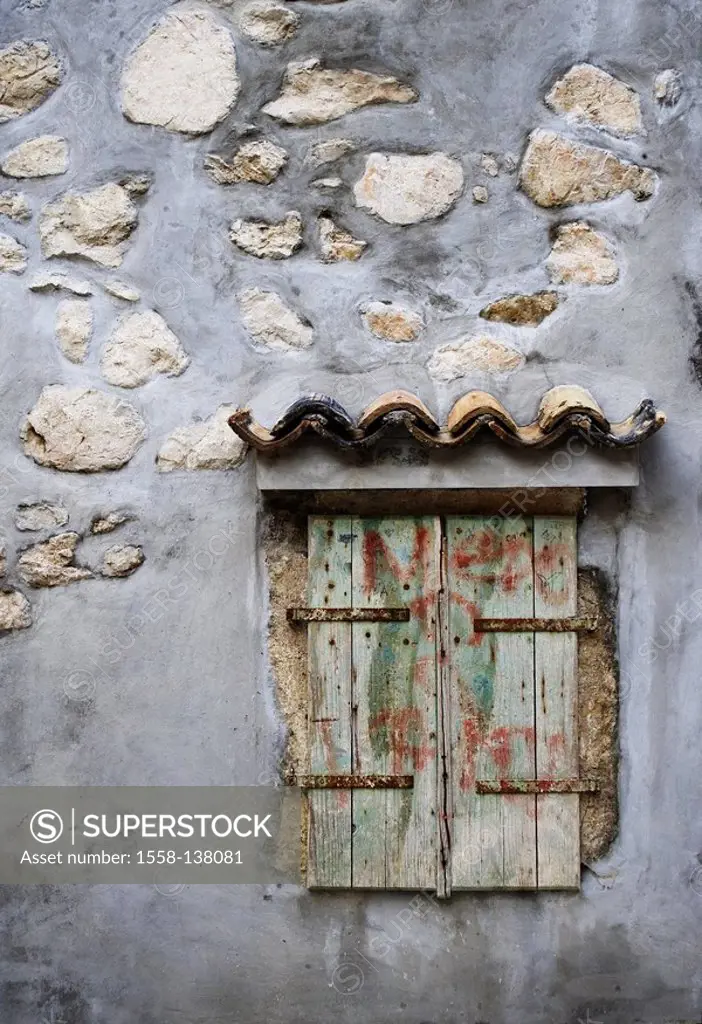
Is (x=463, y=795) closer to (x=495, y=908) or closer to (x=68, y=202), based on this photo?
(x=495, y=908)

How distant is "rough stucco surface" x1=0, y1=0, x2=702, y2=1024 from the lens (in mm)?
3029

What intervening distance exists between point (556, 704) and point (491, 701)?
0.21 metres

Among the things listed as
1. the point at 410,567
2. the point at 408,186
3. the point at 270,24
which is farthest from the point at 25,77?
the point at 410,567

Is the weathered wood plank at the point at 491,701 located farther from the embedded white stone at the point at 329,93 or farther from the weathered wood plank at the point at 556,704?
the embedded white stone at the point at 329,93

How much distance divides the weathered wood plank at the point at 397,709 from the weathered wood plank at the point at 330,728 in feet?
0.10

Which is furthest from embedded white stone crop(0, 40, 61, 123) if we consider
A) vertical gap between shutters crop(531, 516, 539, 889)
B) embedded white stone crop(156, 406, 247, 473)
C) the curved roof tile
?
vertical gap between shutters crop(531, 516, 539, 889)

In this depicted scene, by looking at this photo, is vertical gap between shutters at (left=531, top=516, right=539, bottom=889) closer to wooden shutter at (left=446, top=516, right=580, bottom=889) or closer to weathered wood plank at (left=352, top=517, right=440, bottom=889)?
wooden shutter at (left=446, top=516, right=580, bottom=889)

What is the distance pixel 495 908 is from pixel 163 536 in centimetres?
163

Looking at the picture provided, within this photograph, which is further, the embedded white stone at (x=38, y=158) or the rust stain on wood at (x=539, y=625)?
the embedded white stone at (x=38, y=158)

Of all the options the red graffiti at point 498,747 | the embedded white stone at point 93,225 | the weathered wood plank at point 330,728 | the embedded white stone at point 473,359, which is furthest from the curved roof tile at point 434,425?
the red graffiti at point 498,747

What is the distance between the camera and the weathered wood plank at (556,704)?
2.99 meters

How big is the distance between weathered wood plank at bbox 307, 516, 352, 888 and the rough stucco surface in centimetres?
13

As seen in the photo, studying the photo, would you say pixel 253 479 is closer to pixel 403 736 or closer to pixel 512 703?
pixel 403 736

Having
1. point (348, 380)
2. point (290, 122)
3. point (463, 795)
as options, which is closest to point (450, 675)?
point (463, 795)
